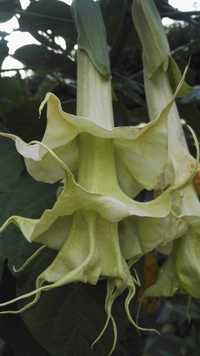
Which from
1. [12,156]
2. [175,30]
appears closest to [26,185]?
[12,156]

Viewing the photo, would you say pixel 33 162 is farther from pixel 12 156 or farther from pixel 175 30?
pixel 175 30

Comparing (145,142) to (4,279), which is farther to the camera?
(4,279)

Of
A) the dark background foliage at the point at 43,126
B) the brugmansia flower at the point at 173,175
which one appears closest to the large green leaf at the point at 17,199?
the dark background foliage at the point at 43,126

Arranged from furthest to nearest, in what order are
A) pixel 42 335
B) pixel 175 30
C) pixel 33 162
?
pixel 175 30 → pixel 42 335 → pixel 33 162

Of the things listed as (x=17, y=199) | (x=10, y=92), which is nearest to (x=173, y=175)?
(x=17, y=199)

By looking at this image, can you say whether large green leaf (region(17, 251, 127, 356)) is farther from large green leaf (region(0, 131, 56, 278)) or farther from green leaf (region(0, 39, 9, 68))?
green leaf (region(0, 39, 9, 68))

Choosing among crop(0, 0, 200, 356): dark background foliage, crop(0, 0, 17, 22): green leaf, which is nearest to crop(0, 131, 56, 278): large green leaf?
Answer: crop(0, 0, 200, 356): dark background foliage

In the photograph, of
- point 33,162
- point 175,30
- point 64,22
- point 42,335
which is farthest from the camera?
point 175,30
